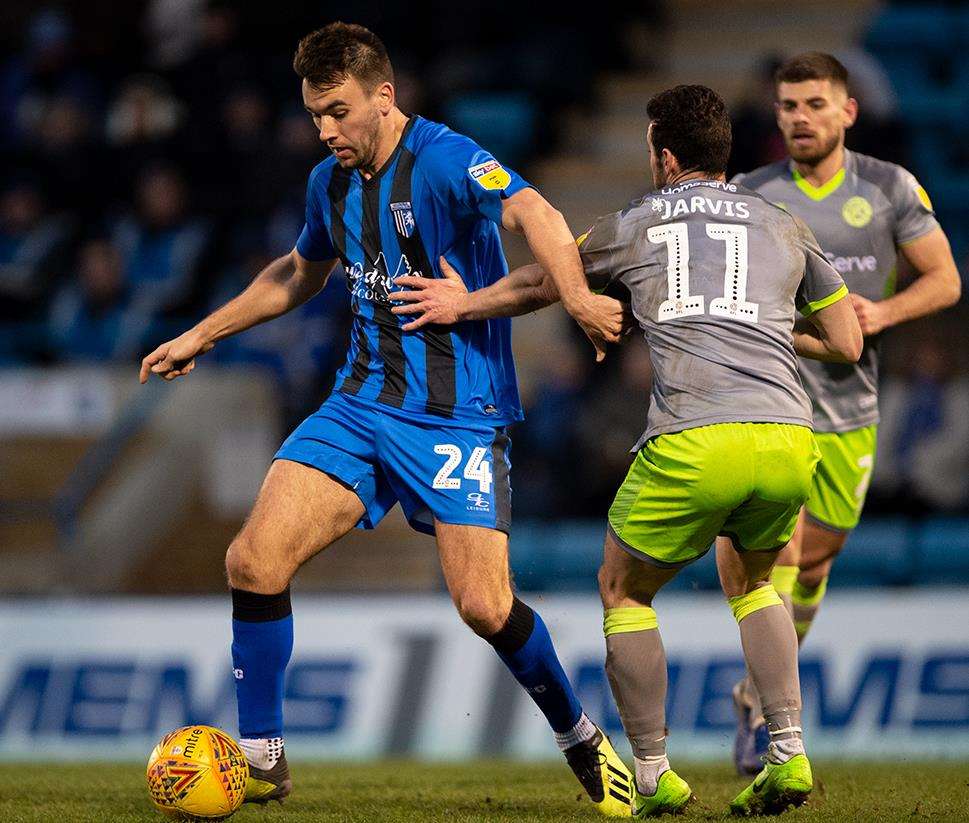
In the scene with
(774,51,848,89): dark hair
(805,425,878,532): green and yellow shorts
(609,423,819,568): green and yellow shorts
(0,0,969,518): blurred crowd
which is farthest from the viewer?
(0,0,969,518): blurred crowd

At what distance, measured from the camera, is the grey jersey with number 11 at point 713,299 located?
5.07 m

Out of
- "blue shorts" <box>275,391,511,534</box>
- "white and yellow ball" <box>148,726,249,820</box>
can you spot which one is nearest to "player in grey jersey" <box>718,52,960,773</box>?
"blue shorts" <box>275,391,511,534</box>

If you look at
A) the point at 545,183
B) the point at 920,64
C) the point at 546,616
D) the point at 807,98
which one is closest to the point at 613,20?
the point at 545,183

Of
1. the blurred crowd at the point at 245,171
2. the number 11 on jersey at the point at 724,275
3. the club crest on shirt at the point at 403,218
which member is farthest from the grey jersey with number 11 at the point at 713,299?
the blurred crowd at the point at 245,171

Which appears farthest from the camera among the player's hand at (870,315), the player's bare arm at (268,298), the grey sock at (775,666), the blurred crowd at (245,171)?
the blurred crowd at (245,171)

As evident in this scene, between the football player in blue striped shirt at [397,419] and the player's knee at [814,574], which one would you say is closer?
the football player in blue striped shirt at [397,419]

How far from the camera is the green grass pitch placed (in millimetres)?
5340

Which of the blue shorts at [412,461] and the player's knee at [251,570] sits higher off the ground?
the blue shorts at [412,461]

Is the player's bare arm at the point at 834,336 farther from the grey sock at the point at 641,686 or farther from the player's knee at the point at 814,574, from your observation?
the player's knee at the point at 814,574

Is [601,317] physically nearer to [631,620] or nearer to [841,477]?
[631,620]

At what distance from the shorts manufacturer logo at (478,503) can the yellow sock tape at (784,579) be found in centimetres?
156

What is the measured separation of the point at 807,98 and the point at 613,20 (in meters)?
9.21

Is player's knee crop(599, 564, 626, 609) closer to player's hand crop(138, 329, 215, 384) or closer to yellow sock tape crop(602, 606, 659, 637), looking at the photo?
yellow sock tape crop(602, 606, 659, 637)

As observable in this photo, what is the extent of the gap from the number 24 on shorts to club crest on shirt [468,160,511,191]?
896 millimetres
